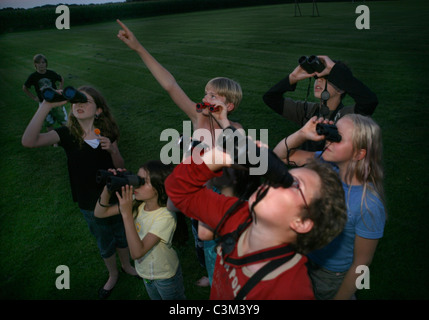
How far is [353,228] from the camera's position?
1.95m

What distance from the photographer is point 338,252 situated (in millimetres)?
2055

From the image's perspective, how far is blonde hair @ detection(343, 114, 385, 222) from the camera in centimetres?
202

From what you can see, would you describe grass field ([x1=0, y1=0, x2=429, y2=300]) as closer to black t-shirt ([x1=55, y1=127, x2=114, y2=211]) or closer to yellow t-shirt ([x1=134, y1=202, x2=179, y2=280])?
yellow t-shirt ([x1=134, y1=202, x2=179, y2=280])

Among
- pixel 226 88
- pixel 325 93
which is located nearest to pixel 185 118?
pixel 226 88

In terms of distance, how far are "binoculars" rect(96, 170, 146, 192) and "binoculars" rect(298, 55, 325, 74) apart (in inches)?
72.7

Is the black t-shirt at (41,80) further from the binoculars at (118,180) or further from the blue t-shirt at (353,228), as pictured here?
Result: the blue t-shirt at (353,228)

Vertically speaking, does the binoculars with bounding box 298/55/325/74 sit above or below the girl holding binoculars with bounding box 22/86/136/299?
above

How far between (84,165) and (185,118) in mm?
4894

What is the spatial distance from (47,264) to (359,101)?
405 cm

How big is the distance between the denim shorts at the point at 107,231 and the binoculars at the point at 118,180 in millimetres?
884

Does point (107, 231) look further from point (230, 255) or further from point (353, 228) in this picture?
point (353, 228)

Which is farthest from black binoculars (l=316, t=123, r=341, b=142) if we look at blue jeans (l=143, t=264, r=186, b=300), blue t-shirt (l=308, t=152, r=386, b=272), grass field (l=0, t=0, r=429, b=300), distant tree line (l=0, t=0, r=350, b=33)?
distant tree line (l=0, t=0, r=350, b=33)
